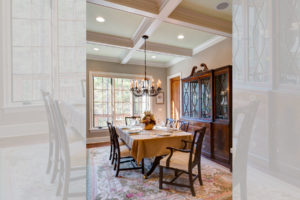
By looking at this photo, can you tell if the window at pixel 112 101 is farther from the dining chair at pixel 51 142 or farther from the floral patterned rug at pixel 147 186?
the dining chair at pixel 51 142

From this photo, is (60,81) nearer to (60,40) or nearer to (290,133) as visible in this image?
(60,40)

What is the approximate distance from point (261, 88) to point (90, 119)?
15.3 feet

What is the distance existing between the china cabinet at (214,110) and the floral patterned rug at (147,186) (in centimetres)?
35

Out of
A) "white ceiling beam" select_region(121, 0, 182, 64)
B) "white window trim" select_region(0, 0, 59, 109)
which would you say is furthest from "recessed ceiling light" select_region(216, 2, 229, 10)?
"white window trim" select_region(0, 0, 59, 109)

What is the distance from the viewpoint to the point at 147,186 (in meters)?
2.10

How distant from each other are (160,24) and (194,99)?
201 centimetres

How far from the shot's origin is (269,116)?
393 mm

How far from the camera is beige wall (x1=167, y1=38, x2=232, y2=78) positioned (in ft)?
10.2

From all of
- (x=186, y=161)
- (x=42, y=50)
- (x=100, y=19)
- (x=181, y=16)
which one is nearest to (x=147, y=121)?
(x=186, y=161)

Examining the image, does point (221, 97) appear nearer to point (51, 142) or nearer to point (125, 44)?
point (125, 44)

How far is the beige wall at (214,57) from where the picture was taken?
3107mm

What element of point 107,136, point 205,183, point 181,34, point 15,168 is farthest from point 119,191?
point 181,34

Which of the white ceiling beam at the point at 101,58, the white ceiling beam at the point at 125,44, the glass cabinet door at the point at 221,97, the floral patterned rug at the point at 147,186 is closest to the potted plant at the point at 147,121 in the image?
the floral patterned rug at the point at 147,186

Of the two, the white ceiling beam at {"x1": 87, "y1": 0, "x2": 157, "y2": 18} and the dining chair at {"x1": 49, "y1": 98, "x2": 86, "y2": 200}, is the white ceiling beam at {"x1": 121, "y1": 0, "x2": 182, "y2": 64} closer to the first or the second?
the white ceiling beam at {"x1": 87, "y1": 0, "x2": 157, "y2": 18}
